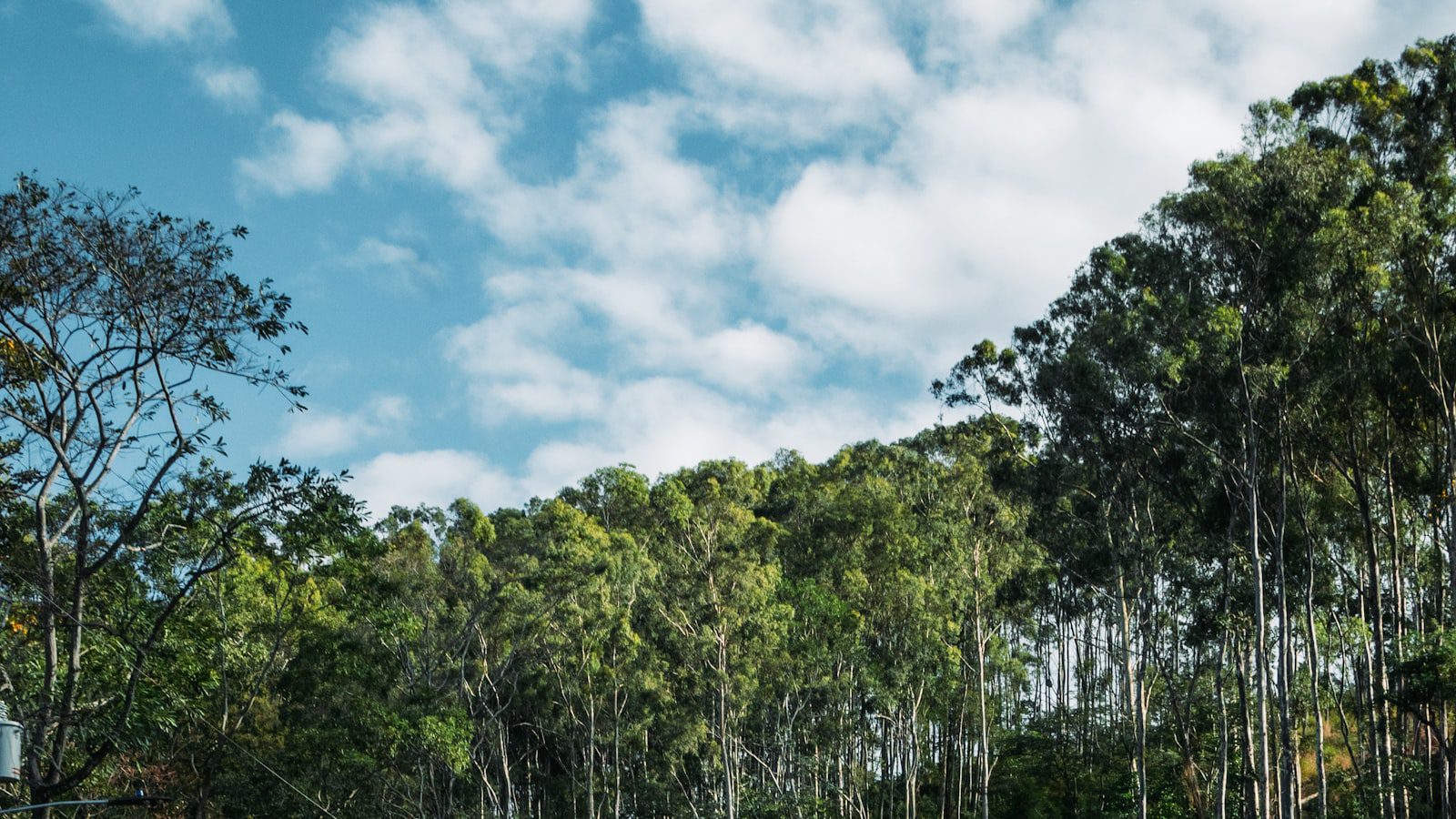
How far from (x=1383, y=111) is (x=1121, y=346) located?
6499mm

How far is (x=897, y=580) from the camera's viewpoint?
34375 millimetres

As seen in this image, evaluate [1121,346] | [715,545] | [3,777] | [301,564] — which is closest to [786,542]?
[715,545]

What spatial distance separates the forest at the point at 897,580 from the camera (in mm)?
15562

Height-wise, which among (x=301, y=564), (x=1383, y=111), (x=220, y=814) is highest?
(x=1383, y=111)

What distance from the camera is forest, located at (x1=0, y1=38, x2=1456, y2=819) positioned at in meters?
15.6

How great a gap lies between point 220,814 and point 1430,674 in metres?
28.8

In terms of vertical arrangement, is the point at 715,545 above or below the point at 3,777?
above

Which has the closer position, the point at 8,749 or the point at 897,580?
the point at 8,749

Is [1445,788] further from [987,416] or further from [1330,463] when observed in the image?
[987,416]

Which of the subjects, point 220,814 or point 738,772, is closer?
point 220,814

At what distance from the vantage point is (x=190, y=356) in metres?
15.3

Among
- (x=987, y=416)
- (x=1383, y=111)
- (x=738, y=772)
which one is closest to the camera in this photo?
(x=1383, y=111)

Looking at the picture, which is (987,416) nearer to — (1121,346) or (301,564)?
(1121,346)

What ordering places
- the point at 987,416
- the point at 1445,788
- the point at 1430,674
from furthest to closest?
the point at 987,416
the point at 1445,788
the point at 1430,674
